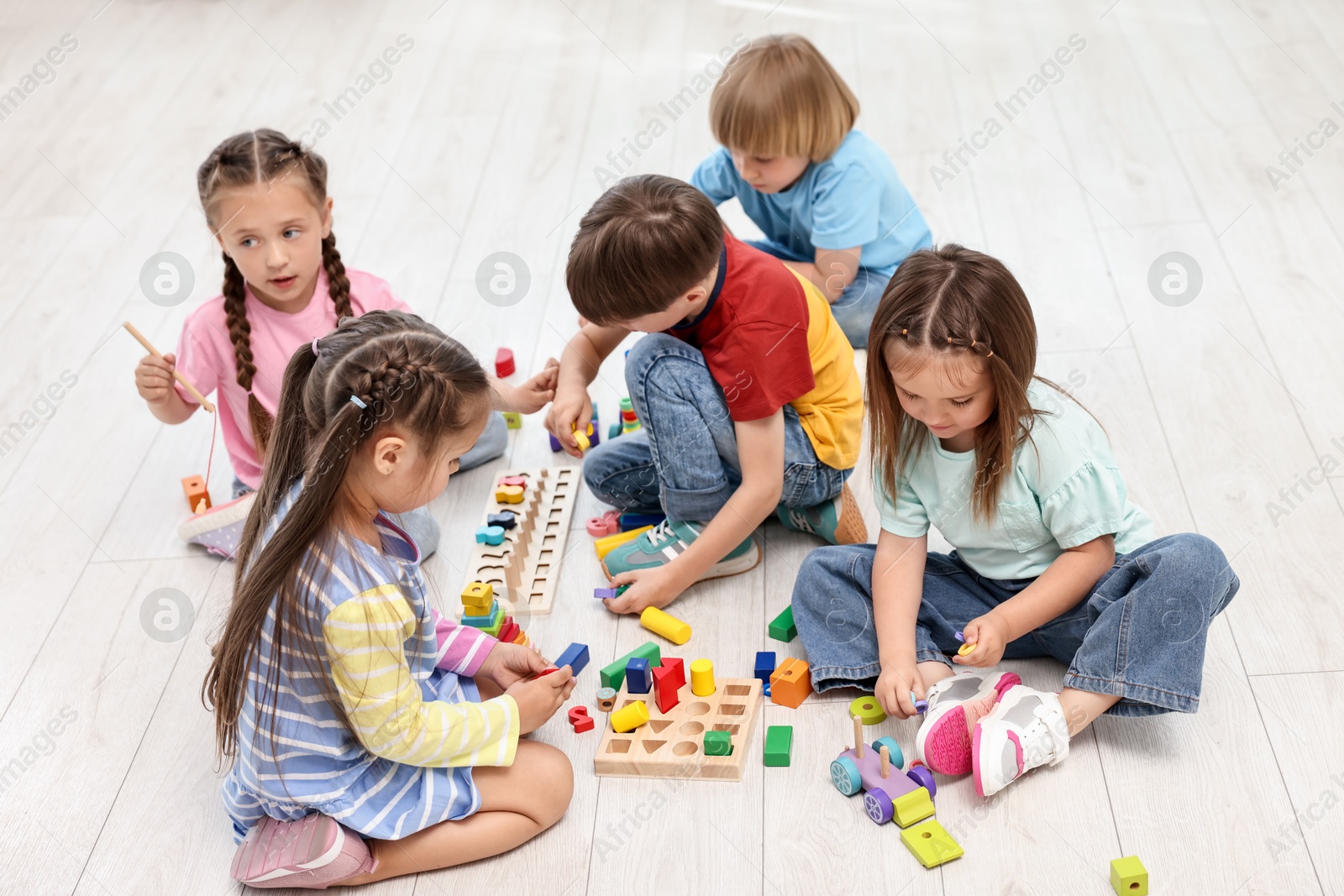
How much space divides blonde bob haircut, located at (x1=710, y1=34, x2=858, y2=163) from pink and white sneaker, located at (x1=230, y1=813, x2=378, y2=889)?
114cm

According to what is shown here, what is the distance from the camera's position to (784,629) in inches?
57.0

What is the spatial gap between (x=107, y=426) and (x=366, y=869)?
44.4 inches

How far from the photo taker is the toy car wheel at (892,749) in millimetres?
1253

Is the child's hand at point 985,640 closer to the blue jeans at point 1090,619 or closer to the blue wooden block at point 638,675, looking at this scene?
the blue jeans at point 1090,619

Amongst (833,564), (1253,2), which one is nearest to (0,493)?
(833,564)

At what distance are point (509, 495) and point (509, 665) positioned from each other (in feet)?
1.29

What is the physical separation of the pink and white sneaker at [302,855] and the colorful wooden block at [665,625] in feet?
1.45

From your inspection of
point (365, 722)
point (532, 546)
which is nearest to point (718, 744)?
point (365, 722)

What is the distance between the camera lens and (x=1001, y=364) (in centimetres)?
119

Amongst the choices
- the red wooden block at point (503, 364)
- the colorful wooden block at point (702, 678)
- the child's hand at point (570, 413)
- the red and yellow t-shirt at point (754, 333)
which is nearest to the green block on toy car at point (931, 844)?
the colorful wooden block at point (702, 678)

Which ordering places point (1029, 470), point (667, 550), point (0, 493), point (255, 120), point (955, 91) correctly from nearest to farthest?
1. point (1029, 470)
2. point (667, 550)
3. point (0, 493)
4. point (955, 91)
5. point (255, 120)

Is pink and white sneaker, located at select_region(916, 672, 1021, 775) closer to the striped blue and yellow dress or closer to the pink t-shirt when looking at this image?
the striped blue and yellow dress

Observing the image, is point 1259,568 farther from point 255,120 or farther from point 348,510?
point 255,120

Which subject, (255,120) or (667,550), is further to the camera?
(255,120)
